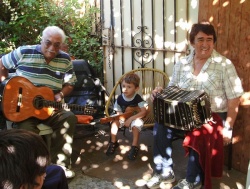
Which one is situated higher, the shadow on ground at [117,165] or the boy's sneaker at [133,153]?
the boy's sneaker at [133,153]

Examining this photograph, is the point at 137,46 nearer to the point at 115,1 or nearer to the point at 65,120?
the point at 115,1

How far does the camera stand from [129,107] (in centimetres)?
387

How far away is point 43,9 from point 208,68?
398 centimetres

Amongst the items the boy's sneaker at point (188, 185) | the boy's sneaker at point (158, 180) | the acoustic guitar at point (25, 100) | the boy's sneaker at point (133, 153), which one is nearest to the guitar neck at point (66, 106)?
the acoustic guitar at point (25, 100)

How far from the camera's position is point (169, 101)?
2865 millimetres

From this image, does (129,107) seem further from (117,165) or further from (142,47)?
(142,47)

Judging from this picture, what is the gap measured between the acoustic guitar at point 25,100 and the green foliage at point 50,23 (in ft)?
8.08

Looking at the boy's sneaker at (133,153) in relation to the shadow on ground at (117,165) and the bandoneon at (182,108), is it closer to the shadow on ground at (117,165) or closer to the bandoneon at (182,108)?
the shadow on ground at (117,165)

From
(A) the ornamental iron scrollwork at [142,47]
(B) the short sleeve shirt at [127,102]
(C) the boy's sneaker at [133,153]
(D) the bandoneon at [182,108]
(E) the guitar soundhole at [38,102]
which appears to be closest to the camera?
(D) the bandoneon at [182,108]

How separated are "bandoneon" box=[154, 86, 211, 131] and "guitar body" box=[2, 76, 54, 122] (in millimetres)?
1135

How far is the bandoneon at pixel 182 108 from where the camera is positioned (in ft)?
8.96

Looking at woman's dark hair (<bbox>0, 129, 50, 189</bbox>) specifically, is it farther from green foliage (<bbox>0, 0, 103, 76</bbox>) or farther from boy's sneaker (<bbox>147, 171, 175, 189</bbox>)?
green foliage (<bbox>0, 0, 103, 76</bbox>)

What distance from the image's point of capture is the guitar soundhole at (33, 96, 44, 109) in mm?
3342

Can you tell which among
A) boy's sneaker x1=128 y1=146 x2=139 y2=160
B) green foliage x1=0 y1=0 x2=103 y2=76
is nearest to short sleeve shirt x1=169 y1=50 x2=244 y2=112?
boy's sneaker x1=128 y1=146 x2=139 y2=160
